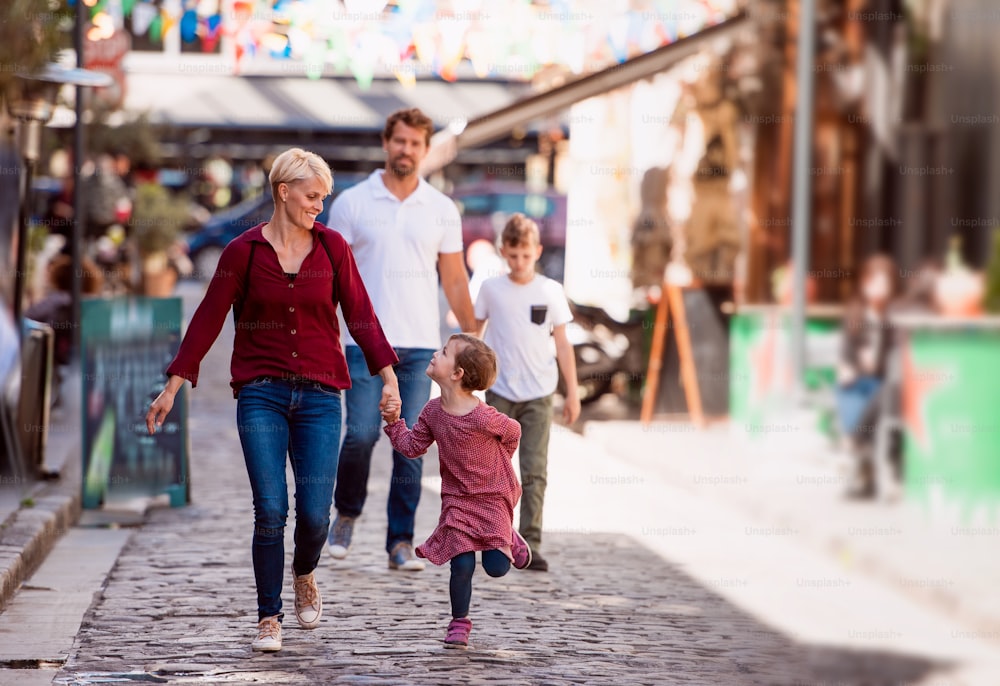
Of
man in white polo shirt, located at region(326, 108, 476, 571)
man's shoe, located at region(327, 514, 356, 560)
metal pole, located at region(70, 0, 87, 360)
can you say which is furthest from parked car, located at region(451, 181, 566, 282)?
man in white polo shirt, located at region(326, 108, 476, 571)

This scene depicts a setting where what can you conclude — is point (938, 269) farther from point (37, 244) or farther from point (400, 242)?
point (37, 244)

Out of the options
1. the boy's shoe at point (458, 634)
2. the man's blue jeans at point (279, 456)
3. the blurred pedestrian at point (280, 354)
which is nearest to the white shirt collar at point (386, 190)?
the blurred pedestrian at point (280, 354)

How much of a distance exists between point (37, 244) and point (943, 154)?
9030mm

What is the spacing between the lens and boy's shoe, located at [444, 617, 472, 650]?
5.96 meters

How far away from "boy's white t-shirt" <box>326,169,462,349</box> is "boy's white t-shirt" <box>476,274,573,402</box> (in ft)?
1.15

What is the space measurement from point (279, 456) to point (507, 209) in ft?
102

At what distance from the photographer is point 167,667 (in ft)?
18.5

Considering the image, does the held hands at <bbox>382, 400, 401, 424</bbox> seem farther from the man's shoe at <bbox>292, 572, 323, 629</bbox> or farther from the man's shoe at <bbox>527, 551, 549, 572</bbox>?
the man's shoe at <bbox>527, 551, 549, 572</bbox>

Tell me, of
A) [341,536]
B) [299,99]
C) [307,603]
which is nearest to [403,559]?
[341,536]

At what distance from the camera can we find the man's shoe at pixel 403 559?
770 centimetres

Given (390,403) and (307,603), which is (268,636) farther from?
(390,403)

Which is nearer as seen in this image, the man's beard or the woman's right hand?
the woman's right hand

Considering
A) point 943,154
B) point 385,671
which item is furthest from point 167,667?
point 943,154

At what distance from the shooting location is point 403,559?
7.71 meters
